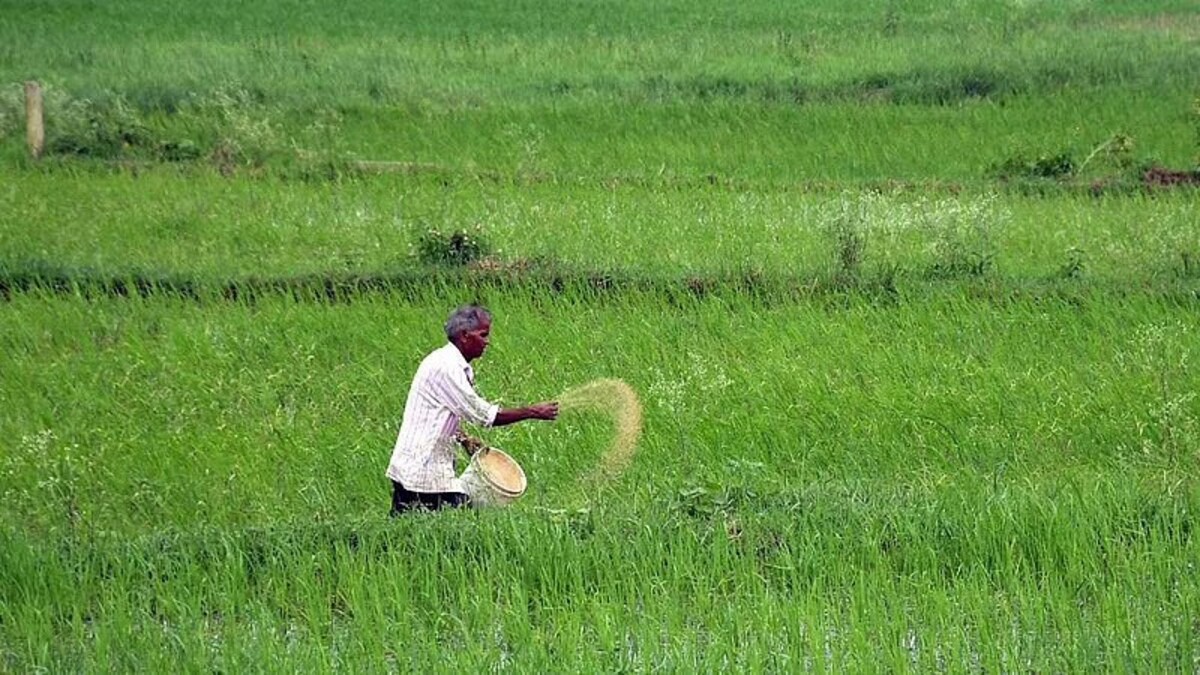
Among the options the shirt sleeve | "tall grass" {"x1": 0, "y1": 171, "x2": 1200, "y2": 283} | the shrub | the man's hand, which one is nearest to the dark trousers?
the shirt sleeve

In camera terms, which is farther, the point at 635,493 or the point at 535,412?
the point at 635,493

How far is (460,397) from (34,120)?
9.78 metres

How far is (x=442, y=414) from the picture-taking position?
6.44m

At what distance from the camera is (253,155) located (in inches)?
587

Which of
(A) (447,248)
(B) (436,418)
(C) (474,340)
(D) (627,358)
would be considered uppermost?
(C) (474,340)

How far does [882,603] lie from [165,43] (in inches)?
703

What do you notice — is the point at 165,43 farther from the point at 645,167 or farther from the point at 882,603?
the point at 882,603

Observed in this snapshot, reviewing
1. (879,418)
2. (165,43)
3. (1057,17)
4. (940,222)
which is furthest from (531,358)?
(1057,17)

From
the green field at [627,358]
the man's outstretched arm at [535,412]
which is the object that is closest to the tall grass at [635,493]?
the green field at [627,358]

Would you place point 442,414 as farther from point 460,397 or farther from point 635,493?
point 635,493

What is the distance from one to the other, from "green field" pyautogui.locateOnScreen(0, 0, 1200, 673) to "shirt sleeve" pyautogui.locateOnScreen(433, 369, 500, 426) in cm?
36

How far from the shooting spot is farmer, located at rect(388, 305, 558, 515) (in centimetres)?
638

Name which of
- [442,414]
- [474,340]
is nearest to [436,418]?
[442,414]

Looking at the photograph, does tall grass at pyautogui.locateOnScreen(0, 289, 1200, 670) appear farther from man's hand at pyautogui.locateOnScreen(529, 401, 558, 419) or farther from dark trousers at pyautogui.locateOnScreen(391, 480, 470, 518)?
man's hand at pyautogui.locateOnScreen(529, 401, 558, 419)
